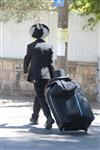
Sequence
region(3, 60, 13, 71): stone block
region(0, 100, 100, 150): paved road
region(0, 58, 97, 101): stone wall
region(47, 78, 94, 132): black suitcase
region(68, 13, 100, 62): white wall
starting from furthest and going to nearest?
region(3, 60, 13, 71): stone block → region(68, 13, 100, 62): white wall → region(0, 58, 97, 101): stone wall → region(47, 78, 94, 132): black suitcase → region(0, 100, 100, 150): paved road

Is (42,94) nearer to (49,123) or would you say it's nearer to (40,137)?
(49,123)

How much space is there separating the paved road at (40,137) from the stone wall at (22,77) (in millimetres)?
3922

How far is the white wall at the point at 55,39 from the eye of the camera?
678 inches

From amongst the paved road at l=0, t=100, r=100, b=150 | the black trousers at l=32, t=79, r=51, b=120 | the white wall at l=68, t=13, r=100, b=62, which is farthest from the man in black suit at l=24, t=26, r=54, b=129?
the white wall at l=68, t=13, r=100, b=62

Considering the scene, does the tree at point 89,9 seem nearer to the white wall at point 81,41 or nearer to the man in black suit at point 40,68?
the white wall at point 81,41

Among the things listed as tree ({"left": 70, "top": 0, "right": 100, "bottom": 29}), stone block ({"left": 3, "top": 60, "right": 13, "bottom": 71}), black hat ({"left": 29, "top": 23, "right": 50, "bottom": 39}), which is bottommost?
stone block ({"left": 3, "top": 60, "right": 13, "bottom": 71})

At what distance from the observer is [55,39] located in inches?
690

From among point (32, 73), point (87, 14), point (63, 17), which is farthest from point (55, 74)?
point (87, 14)

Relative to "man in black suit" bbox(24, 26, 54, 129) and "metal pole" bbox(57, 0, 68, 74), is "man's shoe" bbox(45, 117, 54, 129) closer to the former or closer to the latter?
"man in black suit" bbox(24, 26, 54, 129)

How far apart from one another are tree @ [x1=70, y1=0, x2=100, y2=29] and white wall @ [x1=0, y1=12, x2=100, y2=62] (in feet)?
0.89

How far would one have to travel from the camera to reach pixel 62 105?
10789 millimetres

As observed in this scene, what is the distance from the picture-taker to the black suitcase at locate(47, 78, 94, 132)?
1062 centimetres

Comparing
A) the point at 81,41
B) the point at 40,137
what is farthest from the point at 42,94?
the point at 81,41

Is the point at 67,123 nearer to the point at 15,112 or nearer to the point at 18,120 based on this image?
the point at 18,120
